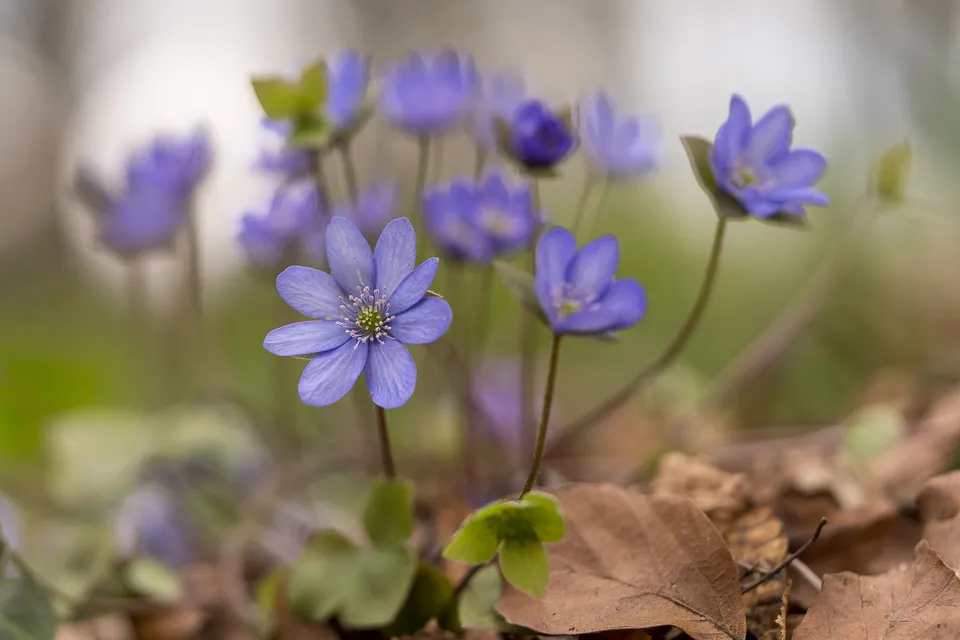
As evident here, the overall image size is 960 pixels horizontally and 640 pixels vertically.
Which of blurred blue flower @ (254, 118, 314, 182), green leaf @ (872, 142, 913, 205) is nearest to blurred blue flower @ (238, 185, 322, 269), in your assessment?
blurred blue flower @ (254, 118, 314, 182)

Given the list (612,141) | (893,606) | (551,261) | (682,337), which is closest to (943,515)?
(893,606)

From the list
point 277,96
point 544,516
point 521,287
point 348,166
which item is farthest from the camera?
point 348,166

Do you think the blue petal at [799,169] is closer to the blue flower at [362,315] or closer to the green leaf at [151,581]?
the blue flower at [362,315]

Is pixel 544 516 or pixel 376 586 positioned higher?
pixel 544 516

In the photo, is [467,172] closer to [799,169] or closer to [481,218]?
[481,218]

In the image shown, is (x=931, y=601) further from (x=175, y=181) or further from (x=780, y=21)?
(x=780, y=21)

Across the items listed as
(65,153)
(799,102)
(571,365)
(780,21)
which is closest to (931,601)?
(571,365)

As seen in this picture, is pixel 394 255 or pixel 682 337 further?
pixel 682 337

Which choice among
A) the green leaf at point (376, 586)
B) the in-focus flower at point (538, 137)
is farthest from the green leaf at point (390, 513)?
the in-focus flower at point (538, 137)
